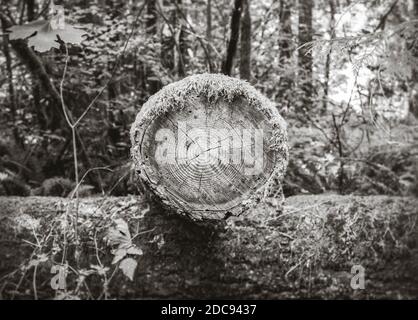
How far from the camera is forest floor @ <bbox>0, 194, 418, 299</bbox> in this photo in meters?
2.74

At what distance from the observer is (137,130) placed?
253 centimetres

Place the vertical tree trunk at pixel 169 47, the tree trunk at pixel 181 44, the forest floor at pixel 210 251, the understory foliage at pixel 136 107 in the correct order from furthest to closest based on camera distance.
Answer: the vertical tree trunk at pixel 169 47
the tree trunk at pixel 181 44
the understory foliage at pixel 136 107
the forest floor at pixel 210 251

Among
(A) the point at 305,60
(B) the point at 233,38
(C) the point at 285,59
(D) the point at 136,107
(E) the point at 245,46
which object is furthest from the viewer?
(A) the point at 305,60

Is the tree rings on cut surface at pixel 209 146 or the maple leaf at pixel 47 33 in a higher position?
the maple leaf at pixel 47 33

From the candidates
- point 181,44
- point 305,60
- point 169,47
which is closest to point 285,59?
point 305,60

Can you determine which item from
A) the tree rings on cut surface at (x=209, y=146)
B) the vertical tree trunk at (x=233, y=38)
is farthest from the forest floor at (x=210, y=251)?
the vertical tree trunk at (x=233, y=38)

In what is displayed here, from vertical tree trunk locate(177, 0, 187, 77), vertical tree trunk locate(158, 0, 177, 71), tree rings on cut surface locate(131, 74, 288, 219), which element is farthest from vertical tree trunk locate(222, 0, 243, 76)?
tree rings on cut surface locate(131, 74, 288, 219)

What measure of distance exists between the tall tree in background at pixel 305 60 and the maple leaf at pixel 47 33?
3856 mm

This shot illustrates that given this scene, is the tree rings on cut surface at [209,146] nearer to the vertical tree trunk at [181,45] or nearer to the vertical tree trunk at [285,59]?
the vertical tree trunk at [181,45]

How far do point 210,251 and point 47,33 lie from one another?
1.86m

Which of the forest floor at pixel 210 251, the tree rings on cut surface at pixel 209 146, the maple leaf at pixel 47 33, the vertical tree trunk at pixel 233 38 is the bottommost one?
the forest floor at pixel 210 251

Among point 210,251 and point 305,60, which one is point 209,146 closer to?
point 210,251

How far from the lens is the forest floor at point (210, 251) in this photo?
9.00 feet

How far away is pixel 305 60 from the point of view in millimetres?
6879
